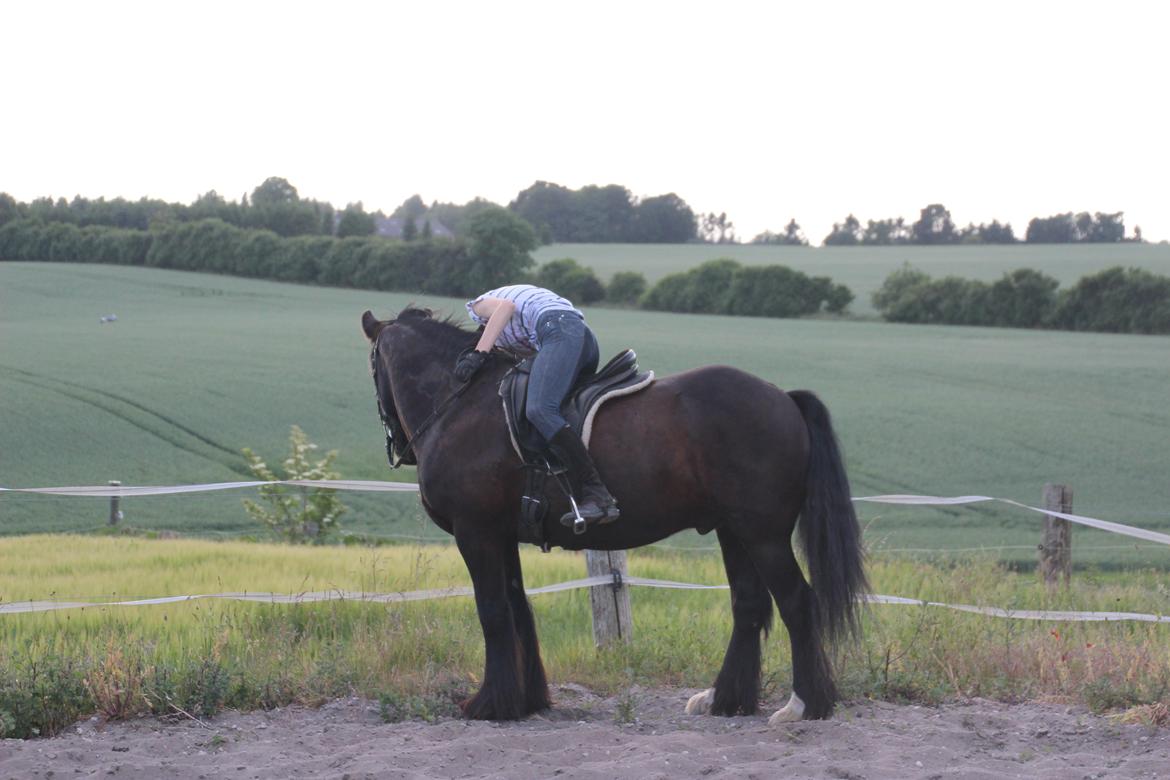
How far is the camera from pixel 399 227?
174ft

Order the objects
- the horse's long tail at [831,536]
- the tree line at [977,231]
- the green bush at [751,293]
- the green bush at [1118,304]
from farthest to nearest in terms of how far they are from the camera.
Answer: the tree line at [977,231] < the green bush at [751,293] < the green bush at [1118,304] < the horse's long tail at [831,536]

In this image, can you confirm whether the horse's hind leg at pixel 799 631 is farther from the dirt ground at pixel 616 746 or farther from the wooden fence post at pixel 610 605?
the wooden fence post at pixel 610 605

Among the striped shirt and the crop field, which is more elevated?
the crop field

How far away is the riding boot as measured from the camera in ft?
18.8

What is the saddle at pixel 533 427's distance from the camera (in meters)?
5.89

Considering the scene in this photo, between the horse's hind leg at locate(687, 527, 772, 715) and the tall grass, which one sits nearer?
the tall grass

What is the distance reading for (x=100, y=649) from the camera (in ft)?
21.5

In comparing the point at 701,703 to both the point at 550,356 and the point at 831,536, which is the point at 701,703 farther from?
the point at 550,356

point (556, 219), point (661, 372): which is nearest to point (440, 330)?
point (661, 372)

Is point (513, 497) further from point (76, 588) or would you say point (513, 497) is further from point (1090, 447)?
point (1090, 447)

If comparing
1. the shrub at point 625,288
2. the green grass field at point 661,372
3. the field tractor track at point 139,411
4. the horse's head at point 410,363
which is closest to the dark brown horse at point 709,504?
the horse's head at point 410,363

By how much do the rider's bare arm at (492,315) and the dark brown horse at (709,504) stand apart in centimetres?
31

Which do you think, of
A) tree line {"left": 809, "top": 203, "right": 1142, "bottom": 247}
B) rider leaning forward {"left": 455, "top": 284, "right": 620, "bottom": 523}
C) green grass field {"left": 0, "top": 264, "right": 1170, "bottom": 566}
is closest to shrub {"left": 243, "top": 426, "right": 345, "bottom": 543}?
green grass field {"left": 0, "top": 264, "right": 1170, "bottom": 566}

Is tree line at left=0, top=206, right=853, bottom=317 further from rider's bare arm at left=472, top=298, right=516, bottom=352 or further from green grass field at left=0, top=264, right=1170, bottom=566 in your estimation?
rider's bare arm at left=472, top=298, right=516, bottom=352
